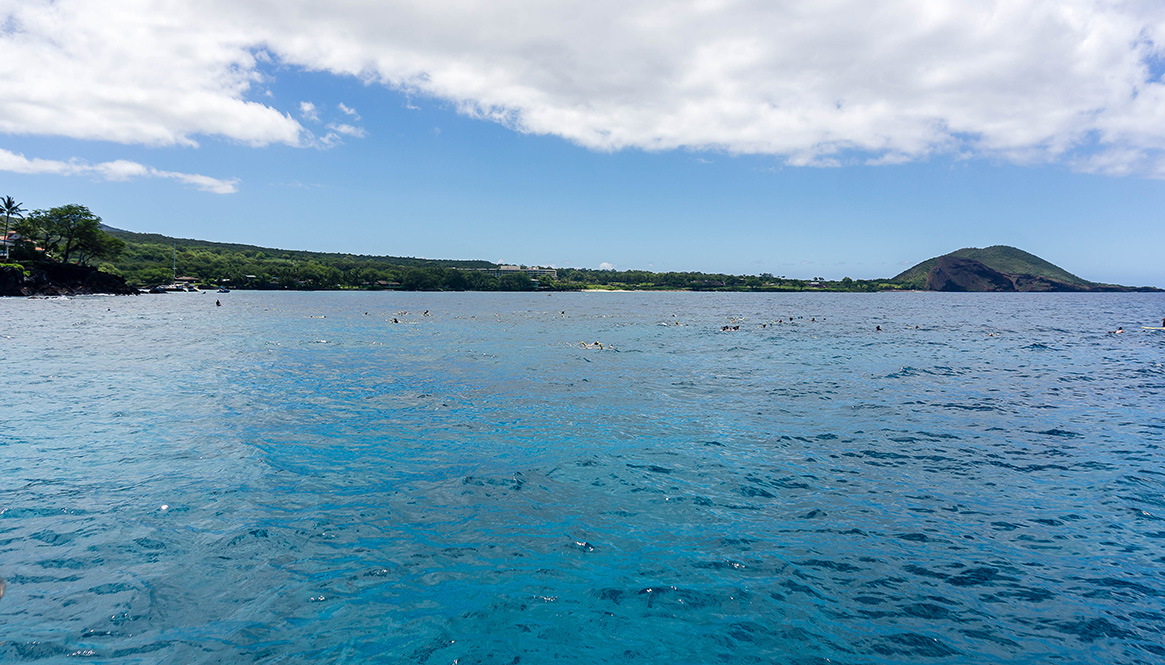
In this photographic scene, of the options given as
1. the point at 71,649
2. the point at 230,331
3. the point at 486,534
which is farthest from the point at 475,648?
the point at 230,331

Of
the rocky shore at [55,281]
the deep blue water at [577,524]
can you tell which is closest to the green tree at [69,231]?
the rocky shore at [55,281]

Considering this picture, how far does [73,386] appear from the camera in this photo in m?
28.1

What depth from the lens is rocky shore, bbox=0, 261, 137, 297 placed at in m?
114

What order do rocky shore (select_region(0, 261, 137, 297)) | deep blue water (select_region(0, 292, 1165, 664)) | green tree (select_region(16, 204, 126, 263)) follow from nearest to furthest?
deep blue water (select_region(0, 292, 1165, 664)) → rocky shore (select_region(0, 261, 137, 297)) → green tree (select_region(16, 204, 126, 263))

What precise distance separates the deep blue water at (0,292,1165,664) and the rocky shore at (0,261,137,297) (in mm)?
121489

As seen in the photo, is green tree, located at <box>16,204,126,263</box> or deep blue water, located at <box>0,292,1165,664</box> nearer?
deep blue water, located at <box>0,292,1165,664</box>

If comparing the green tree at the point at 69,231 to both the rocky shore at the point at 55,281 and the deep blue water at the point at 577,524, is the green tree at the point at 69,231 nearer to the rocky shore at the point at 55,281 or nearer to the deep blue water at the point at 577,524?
the rocky shore at the point at 55,281

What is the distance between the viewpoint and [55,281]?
12338cm

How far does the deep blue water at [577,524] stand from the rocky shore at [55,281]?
121489mm

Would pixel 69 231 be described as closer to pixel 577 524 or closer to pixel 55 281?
pixel 55 281

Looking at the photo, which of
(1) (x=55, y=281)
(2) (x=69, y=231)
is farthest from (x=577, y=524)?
(2) (x=69, y=231)

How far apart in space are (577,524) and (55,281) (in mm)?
160260

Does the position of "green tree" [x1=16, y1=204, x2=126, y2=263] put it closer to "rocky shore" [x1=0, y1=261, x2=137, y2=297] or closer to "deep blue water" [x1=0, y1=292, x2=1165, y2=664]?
"rocky shore" [x1=0, y1=261, x2=137, y2=297]

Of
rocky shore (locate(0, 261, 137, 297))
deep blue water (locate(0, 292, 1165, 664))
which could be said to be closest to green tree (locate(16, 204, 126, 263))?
rocky shore (locate(0, 261, 137, 297))
